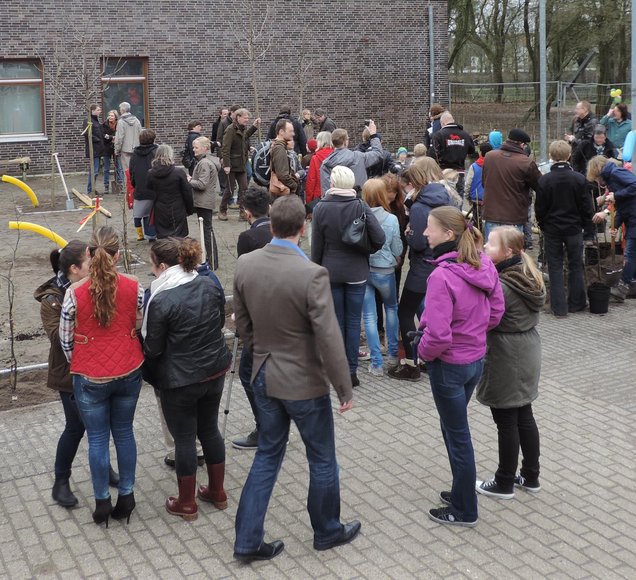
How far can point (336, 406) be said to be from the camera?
7.72 metres

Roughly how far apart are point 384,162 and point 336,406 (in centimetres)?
648

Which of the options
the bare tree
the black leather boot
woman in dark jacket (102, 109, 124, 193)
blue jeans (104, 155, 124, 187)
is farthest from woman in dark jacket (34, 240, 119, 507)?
the bare tree

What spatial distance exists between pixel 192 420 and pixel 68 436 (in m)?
0.87

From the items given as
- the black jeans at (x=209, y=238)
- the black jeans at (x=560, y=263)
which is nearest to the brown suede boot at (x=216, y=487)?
the black jeans at (x=560, y=263)

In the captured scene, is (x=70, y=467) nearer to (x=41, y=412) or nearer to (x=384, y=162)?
(x=41, y=412)

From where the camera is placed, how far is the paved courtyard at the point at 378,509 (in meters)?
5.13

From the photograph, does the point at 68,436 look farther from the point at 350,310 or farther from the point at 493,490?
the point at 350,310

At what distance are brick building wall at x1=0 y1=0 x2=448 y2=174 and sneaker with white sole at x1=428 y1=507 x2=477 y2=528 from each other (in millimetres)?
19321

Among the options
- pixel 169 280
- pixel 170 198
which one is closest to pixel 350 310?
pixel 169 280

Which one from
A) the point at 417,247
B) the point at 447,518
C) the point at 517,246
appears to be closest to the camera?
the point at 447,518

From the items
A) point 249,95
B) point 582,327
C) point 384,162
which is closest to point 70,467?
point 582,327

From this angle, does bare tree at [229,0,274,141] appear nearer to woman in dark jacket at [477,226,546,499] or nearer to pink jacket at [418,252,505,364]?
woman in dark jacket at [477,226,546,499]

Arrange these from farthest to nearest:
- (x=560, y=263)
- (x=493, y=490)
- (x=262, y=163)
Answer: (x=262, y=163)
(x=560, y=263)
(x=493, y=490)

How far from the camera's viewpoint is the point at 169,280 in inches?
213
